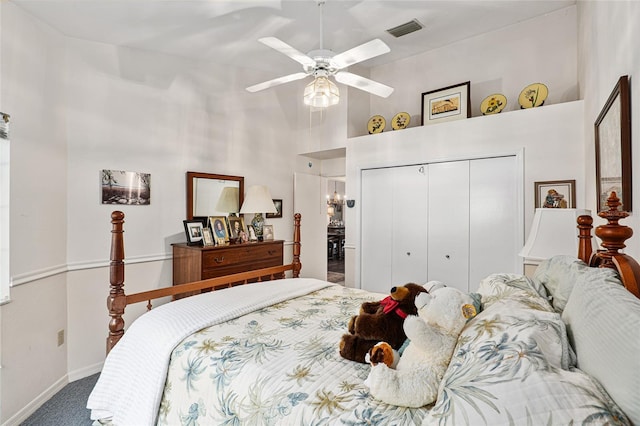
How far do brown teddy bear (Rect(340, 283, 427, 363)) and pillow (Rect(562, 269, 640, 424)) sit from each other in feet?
1.90

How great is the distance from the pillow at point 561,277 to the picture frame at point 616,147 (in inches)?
13.3

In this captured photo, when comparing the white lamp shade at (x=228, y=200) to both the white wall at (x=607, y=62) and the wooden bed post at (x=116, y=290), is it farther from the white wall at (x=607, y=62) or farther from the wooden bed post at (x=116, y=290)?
the white wall at (x=607, y=62)

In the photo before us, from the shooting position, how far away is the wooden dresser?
2.96 m

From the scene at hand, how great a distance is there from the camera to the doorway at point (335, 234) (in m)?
7.04

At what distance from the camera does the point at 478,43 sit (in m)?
3.49

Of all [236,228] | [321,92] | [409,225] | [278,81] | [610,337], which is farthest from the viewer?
[409,225]

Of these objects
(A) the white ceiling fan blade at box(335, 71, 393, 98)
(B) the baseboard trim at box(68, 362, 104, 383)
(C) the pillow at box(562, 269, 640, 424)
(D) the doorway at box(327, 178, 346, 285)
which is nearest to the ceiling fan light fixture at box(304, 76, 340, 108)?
(A) the white ceiling fan blade at box(335, 71, 393, 98)

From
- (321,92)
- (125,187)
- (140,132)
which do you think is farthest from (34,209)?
(321,92)

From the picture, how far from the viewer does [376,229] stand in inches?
155

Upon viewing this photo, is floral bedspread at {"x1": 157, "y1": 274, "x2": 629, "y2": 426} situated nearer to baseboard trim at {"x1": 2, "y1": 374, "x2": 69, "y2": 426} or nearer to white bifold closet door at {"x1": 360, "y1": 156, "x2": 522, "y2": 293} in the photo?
baseboard trim at {"x1": 2, "y1": 374, "x2": 69, "y2": 426}

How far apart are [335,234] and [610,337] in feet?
28.1

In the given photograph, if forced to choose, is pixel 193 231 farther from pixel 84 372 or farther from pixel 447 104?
pixel 447 104

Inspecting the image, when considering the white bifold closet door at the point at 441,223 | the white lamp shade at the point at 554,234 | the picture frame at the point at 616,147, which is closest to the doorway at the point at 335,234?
the white bifold closet door at the point at 441,223

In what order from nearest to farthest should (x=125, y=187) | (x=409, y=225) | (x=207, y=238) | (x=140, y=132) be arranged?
(x=125, y=187), (x=140, y=132), (x=207, y=238), (x=409, y=225)
